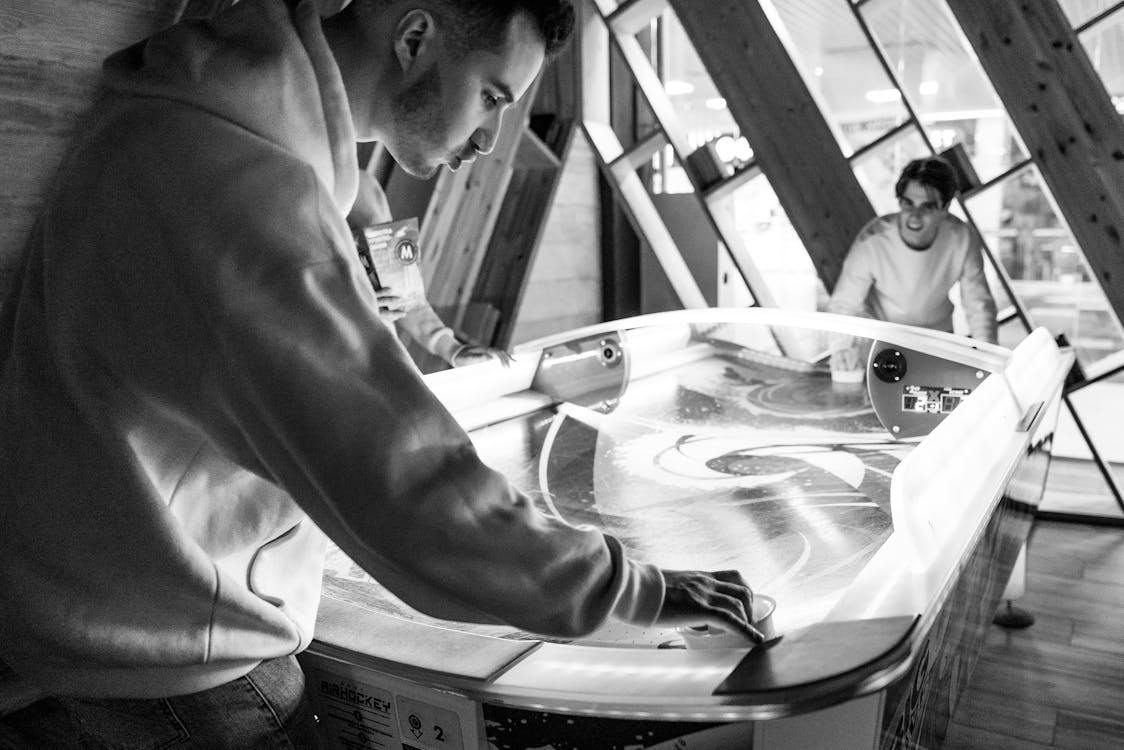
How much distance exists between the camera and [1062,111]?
3299 millimetres

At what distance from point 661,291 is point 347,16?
5.05 meters

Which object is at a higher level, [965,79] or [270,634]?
[270,634]

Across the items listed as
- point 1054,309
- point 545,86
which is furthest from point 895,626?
point 545,86

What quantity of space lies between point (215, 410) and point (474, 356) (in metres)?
1.73

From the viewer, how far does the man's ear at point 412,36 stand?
82 cm

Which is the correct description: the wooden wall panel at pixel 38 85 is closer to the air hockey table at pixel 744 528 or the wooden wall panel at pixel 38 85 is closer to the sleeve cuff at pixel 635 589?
the air hockey table at pixel 744 528

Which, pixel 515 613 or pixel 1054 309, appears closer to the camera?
pixel 515 613

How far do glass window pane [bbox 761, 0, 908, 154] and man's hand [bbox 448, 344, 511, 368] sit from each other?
2.34 metres

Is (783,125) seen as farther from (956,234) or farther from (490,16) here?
(490,16)

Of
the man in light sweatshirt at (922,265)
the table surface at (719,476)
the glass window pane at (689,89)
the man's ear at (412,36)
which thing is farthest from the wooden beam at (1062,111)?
the man's ear at (412,36)

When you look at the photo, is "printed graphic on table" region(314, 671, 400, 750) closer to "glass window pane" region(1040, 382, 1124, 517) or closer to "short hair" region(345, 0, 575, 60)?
"short hair" region(345, 0, 575, 60)

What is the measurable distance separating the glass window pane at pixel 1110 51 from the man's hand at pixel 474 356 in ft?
7.69

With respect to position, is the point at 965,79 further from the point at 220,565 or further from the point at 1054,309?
the point at 220,565

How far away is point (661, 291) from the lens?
19.1 ft
